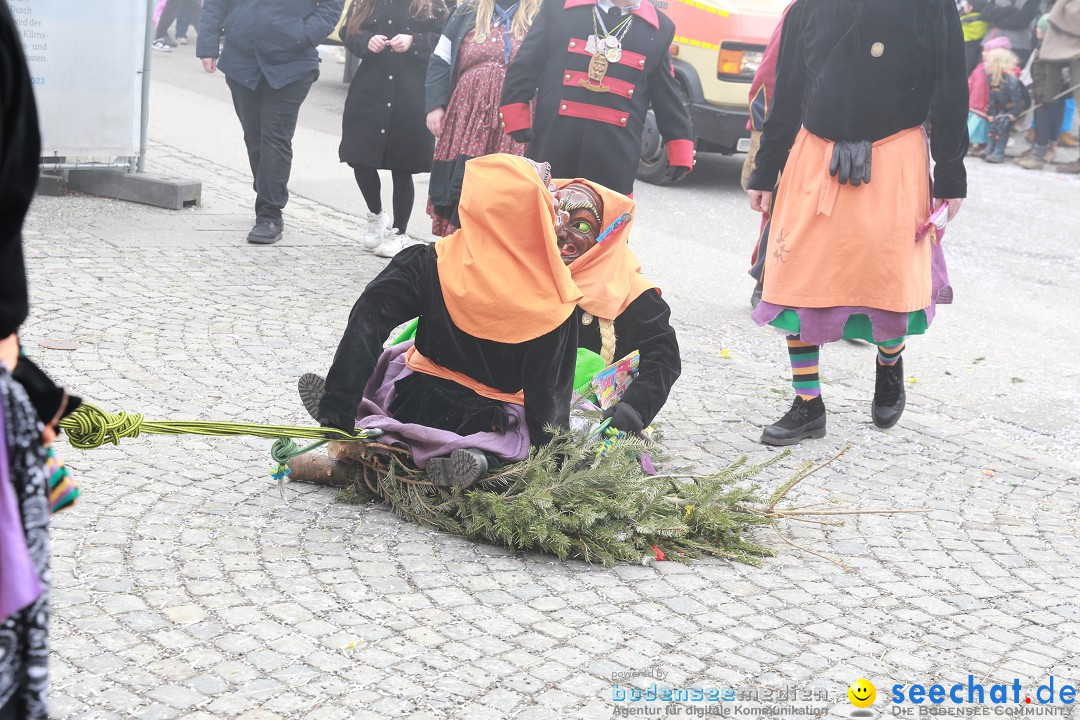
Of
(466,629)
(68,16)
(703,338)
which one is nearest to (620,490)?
(466,629)

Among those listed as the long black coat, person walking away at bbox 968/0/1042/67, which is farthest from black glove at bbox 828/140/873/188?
person walking away at bbox 968/0/1042/67

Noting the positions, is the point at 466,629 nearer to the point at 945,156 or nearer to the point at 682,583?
the point at 682,583

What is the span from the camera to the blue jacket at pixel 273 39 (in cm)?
781

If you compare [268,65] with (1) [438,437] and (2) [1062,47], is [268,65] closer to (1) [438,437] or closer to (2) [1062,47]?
(1) [438,437]

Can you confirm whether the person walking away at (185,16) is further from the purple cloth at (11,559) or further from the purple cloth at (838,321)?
the purple cloth at (11,559)

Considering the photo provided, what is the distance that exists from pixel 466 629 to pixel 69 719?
3.52 ft

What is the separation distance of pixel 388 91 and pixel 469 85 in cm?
104

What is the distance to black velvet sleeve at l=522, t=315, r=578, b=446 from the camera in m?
4.15

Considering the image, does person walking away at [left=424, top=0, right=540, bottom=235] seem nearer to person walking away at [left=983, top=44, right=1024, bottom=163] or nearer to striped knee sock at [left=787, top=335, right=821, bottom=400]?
striped knee sock at [left=787, top=335, right=821, bottom=400]

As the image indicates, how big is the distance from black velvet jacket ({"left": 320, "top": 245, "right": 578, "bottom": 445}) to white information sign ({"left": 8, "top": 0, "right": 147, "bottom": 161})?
511 centimetres

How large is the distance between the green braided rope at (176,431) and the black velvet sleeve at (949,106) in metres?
2.78

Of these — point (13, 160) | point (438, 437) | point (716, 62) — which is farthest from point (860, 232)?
point (716, 62)

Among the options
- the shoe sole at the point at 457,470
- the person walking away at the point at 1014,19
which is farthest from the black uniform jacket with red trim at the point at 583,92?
the person walking away at the point at 1014,19

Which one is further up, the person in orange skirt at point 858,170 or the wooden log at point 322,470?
the person in orange skirt at point 858,170
